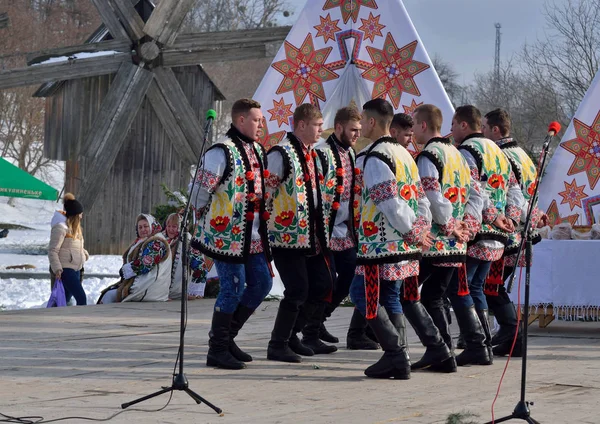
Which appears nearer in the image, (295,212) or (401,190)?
(401,190)

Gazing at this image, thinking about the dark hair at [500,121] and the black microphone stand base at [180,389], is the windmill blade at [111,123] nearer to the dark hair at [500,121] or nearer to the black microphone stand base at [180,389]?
the dark hair at [500,121]

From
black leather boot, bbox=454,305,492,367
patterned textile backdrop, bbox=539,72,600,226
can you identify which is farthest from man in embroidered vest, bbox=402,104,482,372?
patterned textile backdrop, bbox=539,72,600,226

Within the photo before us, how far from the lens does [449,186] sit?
7859 mm

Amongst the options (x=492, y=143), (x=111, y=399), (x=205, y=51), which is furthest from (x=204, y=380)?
(x=205, y=51)

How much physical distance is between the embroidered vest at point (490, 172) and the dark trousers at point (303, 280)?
3.63 feet

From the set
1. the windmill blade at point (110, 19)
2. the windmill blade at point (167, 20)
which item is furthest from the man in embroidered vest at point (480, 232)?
the windmill blade at point (110, 19)

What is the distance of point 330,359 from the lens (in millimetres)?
8383

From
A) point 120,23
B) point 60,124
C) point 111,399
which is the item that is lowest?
point 111,399

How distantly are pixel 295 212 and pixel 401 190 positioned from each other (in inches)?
40.8

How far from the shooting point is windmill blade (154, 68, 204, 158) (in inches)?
830

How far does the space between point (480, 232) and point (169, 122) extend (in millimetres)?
13723

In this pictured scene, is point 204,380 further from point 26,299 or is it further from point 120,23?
point 120,23

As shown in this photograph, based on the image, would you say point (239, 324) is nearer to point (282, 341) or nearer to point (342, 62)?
point (282, 341)

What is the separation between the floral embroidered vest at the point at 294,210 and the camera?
8.01 meters
